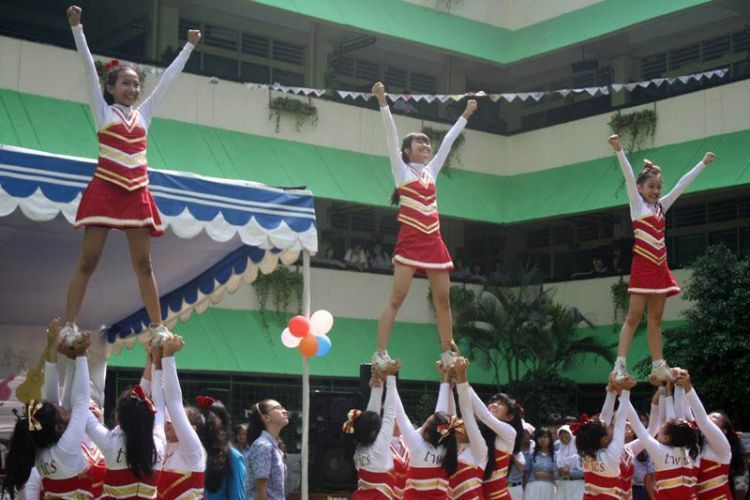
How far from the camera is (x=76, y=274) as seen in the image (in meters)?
7.34

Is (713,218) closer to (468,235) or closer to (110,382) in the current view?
(468,235)

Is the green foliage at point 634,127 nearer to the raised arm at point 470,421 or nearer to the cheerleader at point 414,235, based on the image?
the cheerleader at point 414,235

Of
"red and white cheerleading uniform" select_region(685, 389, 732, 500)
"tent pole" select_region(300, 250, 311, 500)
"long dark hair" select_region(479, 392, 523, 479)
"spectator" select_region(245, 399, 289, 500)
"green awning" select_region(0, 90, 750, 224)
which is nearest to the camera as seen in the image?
"long dark hair" select_region(479, 392, 523, 479)

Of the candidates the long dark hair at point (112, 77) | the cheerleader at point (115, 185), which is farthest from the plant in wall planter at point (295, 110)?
the cheerleader at point (115, 185)

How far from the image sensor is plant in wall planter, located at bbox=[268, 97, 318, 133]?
20844 millimetres

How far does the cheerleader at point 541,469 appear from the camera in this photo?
13578mm

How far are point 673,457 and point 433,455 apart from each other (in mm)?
2003

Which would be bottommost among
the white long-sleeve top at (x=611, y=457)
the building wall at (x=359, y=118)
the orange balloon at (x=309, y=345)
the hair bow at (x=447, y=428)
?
the white long-sleeve top at (x=611, y=457)

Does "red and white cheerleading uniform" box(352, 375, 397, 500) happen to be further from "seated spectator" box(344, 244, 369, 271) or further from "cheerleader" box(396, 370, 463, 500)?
"seated spectator" box(344, 244, 369, 271)

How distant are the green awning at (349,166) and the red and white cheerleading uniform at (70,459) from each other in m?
11.2

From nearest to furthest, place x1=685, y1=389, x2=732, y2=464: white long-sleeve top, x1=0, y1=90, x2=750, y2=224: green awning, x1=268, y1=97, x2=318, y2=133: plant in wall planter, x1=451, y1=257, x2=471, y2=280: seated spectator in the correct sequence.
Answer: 1. x1=685, y1=389, x2=732, y2=464: white long-sleeve top
2. x1=0, y1=90, x2=750, y2=224: green awning
3. x1=268, y1=97, x2=318, y2=133: plant in wall planter
4. x1=451, y1=257, x2=471, y2=280: seated spectator

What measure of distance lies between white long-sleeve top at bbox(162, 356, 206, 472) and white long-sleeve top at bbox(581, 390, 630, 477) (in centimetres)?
304

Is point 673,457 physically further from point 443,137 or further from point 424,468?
point 443,137

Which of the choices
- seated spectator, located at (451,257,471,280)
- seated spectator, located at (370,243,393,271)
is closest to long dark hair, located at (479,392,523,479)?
seated spectator, located at (370,243,393,271)
